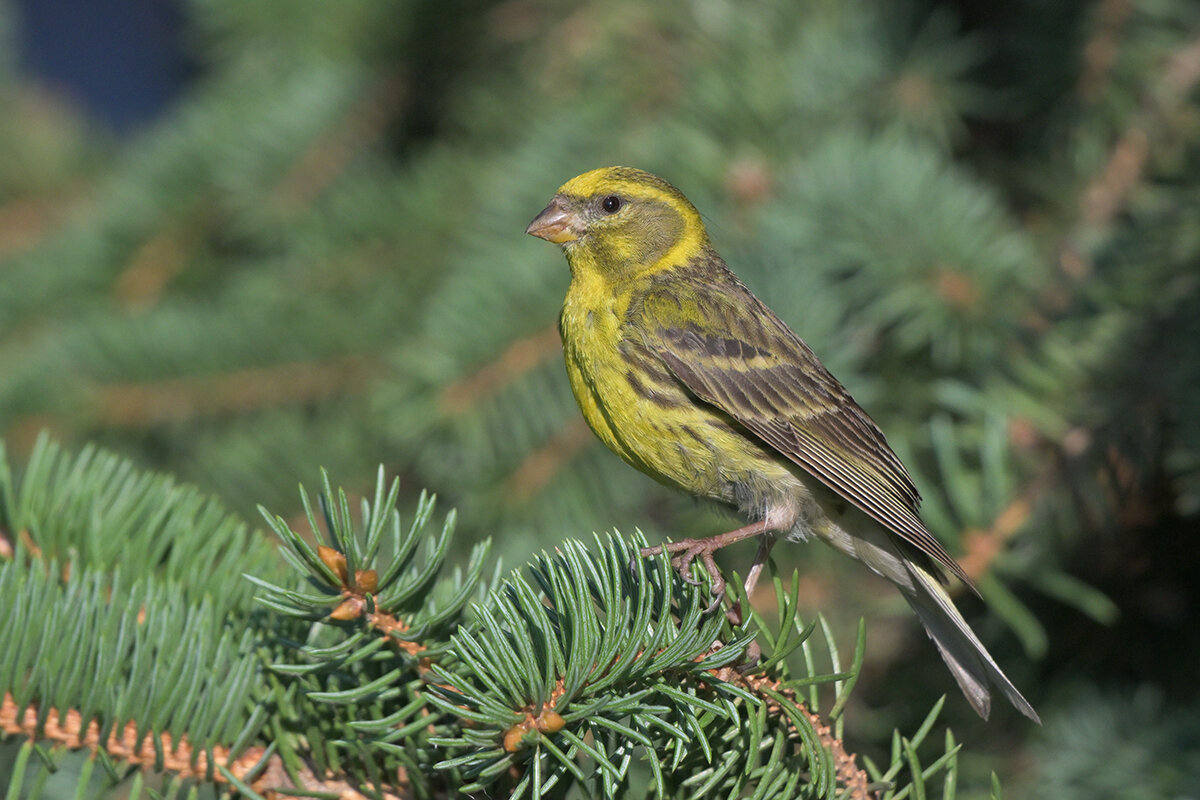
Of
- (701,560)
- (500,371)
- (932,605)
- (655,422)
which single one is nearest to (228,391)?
(500,371)

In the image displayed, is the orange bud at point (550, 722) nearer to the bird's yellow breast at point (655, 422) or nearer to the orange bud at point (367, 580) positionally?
the orange bud at point (367, 580)

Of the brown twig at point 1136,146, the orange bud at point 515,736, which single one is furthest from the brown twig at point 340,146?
the orange bud at point 515,736

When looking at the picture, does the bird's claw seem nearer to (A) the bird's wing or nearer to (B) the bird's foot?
(B) the bird's foot

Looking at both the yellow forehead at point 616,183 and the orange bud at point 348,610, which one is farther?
the yellow forehead at point 616,183

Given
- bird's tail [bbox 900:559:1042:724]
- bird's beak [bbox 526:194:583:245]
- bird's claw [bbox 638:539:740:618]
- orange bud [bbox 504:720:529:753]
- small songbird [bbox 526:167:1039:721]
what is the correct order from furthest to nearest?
bird's beak [bbox 526:194:583:245] → small songbird [bbox 526:167:1039:721] → bird's tail [bbox 900:559:1042:724] → bird's claw [bbox 638:539:740:618] → orange bud [bbox 504:720:529:753]

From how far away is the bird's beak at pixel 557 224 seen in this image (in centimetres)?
283

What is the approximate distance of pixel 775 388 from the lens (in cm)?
261

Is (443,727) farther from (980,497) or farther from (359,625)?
(980,497)

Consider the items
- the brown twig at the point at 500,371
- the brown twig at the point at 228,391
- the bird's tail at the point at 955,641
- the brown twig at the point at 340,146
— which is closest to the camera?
the bird's tail at the point at 955,641

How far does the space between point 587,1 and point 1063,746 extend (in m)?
2.74

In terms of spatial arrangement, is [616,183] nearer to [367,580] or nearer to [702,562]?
[702,562]

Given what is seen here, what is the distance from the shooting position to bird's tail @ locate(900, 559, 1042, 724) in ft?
6.94

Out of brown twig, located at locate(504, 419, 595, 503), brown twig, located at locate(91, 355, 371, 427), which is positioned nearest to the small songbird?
brown twig, located at locate(504, 419, 595, 503)

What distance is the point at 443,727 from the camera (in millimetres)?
1549
